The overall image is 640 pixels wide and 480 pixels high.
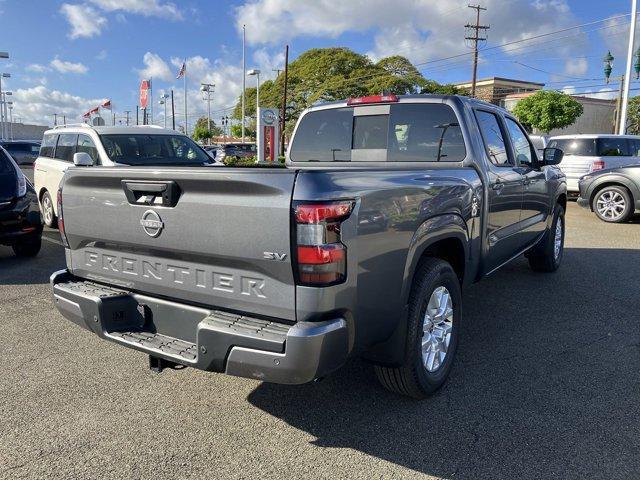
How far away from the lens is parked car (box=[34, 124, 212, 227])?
27.2 ft

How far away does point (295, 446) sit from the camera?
2.81m

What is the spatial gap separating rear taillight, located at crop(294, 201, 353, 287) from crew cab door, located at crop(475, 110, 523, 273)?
205cm

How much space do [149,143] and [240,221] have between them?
686 cm

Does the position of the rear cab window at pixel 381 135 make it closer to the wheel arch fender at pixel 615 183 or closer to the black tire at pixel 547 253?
the black tire at pixel 547 253

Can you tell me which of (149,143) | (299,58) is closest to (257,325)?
(149,143)

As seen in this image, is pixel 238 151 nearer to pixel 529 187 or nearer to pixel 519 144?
pixel 519 144

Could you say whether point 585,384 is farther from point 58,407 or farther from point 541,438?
point 58,407

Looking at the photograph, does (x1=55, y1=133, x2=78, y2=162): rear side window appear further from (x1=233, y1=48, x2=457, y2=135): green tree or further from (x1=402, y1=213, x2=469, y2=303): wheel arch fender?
(x1=233, y1=48, x2=457, y2=135): green tree

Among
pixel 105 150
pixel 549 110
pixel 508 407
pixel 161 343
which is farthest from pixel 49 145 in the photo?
pixel 549 110

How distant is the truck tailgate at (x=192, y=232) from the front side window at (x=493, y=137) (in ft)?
8.19

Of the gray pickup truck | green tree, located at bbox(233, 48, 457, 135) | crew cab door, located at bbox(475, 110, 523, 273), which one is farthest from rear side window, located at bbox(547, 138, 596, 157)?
green tree, located at bbox(233, 48, 457, 135)

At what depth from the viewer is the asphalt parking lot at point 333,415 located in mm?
2643

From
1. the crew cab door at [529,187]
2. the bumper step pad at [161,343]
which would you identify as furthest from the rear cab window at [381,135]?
the bumper step pad at [161,343]

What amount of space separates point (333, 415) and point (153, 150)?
670 centimetres
